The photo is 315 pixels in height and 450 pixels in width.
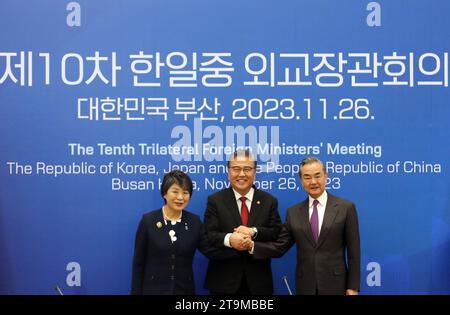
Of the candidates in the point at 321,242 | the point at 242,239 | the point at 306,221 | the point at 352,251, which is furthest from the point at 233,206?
the point at 352,251

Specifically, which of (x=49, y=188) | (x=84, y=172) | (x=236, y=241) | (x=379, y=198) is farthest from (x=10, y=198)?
(x=379, y=198)

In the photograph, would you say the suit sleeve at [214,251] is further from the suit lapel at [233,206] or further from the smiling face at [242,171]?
the smiling face at [242,171]

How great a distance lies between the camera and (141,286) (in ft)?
14.7

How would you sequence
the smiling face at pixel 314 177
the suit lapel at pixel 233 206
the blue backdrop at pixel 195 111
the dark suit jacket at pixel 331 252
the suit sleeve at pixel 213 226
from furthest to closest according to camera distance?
1. the blue backdrop at pixel 195 111
2. the suit lapel at pixel 233 206
3. the suit sleeve at pixel 213 226
4. the smiling face at pixel 314 177
5. the dark suit jacket at pixel 331 252

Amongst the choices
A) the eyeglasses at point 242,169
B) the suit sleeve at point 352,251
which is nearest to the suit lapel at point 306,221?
the suit sleeve at point 352,251

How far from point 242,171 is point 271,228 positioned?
0.49 metres

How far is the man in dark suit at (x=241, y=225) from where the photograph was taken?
4.59 m

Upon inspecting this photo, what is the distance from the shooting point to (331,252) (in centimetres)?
435

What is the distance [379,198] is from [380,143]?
0.47 m

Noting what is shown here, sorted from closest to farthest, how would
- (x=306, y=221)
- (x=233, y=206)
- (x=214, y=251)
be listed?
(x=306, y=221) → (x=214, y=251) → (x=233, y=206)

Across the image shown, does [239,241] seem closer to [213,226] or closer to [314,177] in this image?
[213,226]

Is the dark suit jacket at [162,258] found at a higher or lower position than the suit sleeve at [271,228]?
lower

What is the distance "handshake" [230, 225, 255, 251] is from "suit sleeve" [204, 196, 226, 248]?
3.6 inches

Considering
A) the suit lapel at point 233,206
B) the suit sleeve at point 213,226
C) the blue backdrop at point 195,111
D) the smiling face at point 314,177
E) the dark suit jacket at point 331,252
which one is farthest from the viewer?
the blue backdrop at point 195,111
